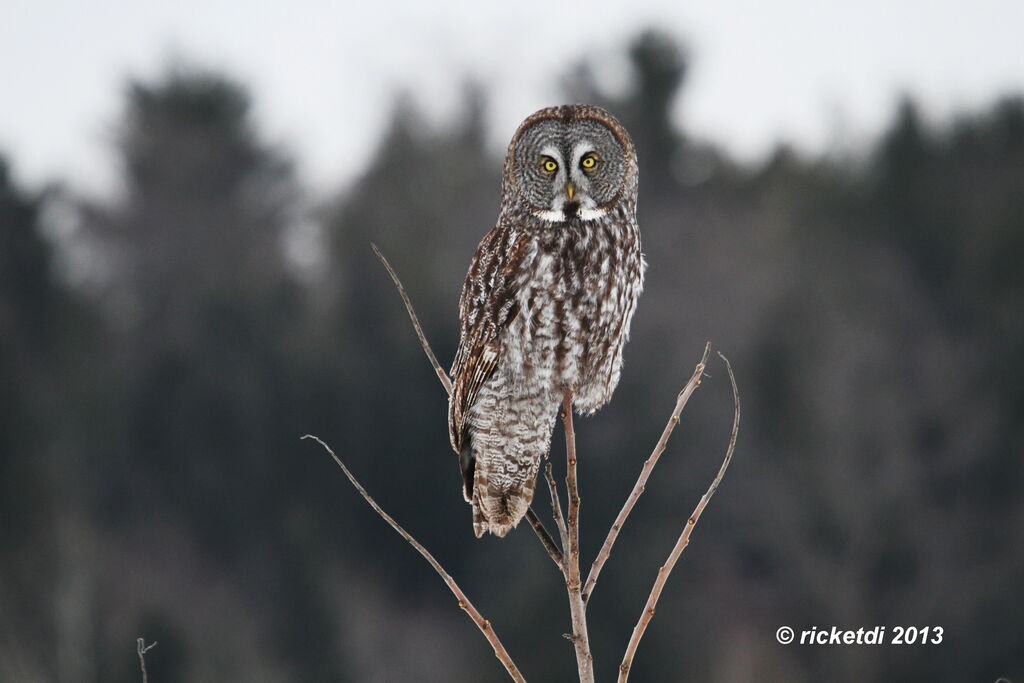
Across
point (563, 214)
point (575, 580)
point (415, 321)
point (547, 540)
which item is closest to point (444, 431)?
point (563, 214)

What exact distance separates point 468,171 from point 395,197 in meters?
1.35

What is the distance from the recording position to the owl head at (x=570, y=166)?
3.45m

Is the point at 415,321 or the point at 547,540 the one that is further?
the point at 547,540

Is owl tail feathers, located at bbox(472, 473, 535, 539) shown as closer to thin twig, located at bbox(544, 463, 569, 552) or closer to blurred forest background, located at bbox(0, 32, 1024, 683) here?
thin twig, located at bbox(544, 463, 569, 552)

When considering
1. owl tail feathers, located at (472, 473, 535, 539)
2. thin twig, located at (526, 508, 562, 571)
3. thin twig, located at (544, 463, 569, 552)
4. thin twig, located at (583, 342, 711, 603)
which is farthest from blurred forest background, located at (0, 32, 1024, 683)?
thin twig, located at (583, 342, 711, 603)

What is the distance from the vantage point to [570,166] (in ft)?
11.3

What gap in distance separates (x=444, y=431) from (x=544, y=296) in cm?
1709

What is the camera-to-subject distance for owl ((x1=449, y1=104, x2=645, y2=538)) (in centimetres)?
342

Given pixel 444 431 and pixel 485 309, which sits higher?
pixel 444 431

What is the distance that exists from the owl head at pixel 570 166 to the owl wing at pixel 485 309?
10 cm

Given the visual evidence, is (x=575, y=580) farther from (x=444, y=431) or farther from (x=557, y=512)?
(x=444, y=431)

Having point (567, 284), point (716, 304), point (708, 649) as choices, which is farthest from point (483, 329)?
point (716, 304)

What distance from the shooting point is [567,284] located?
341 cm

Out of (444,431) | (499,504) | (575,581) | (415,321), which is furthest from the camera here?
(444,431)
